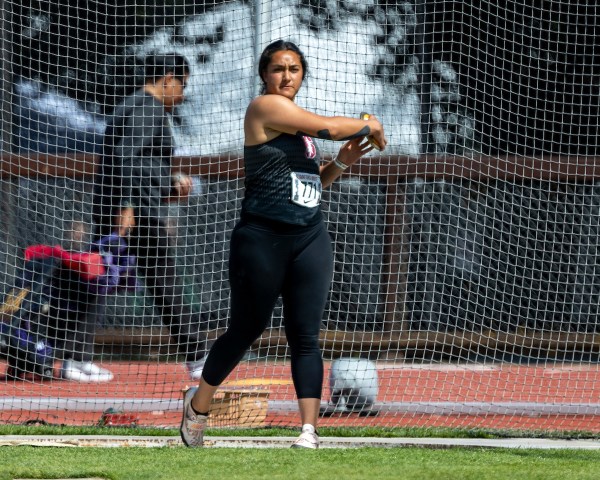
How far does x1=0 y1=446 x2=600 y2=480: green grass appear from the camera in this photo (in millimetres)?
4215

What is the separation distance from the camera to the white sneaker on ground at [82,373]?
805 cm

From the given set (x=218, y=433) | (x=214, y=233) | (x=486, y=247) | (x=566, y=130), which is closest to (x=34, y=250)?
(x=214, y=233)

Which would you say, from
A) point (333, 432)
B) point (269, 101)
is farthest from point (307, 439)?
point (269, 101)

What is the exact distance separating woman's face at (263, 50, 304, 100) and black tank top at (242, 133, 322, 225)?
0.22 meters

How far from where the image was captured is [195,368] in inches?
307

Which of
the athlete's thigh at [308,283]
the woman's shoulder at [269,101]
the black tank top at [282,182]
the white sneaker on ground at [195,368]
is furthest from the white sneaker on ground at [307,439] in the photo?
the white sneaker on ground at [195,368]

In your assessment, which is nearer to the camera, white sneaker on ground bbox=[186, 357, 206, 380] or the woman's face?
the woman's face

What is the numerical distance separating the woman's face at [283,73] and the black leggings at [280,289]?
24.2 inches

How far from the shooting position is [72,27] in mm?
8398

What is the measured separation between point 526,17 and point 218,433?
4435mm

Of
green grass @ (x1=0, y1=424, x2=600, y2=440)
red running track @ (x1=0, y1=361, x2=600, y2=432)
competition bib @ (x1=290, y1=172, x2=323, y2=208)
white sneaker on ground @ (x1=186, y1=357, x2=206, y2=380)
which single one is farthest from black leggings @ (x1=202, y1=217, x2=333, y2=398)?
white sneaker on ground @ (x1=186, y1=357, x2=206, y2=380)

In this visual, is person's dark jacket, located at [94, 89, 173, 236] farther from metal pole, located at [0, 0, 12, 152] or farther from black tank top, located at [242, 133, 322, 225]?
black tank top, located at [242, 133, 322, 225]

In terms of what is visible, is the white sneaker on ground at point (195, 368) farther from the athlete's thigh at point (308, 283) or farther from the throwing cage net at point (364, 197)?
the athlete's thigh at point (308, 283)

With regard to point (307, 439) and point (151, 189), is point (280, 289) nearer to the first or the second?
point (307, 439)
